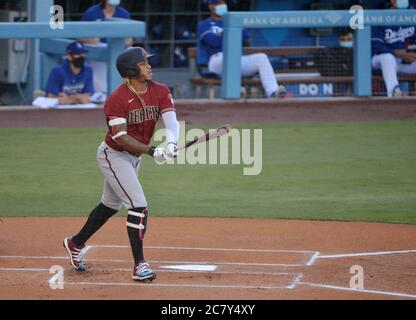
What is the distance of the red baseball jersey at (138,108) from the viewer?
7004 millimetres

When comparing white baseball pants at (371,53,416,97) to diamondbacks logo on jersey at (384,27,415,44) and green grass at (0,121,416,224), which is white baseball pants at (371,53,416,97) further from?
green grass at (0,121,416,224)

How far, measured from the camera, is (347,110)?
53.0ft

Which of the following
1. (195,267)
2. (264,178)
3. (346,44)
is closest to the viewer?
(195,267)

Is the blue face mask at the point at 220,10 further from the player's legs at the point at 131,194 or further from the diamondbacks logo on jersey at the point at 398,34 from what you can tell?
the player's legs at the point at 131,194

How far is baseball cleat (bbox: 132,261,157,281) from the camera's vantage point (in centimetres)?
687

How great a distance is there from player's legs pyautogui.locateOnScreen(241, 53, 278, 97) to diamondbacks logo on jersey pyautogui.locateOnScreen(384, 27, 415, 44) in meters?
2.23

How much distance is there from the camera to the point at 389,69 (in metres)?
16.7

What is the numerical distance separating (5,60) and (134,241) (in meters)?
11.0

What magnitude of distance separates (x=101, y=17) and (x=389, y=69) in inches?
197

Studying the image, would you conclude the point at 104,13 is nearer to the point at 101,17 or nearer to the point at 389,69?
the point at 101,17

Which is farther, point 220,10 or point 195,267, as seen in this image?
point 220,10

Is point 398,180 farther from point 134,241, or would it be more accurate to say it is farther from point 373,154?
point 134,241
